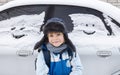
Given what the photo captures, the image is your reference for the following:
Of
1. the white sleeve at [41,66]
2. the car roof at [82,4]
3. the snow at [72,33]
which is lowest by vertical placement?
the white sleeve at [41,66]

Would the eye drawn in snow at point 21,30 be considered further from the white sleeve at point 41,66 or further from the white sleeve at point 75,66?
the white sleeve at point 75,66

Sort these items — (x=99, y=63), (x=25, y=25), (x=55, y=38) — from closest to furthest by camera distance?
(x=55, y=38) < (x=99, y=63) < (x=25, y=25)

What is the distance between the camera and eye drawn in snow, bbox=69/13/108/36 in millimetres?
4285

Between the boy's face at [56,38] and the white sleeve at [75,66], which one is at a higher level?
the boy's face at [56,38]

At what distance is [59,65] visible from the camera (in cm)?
355

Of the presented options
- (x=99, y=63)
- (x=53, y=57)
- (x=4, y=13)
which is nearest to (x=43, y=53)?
(x=53, y=57)

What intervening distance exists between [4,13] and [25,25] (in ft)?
0.86

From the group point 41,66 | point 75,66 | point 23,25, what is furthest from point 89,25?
point 41,66

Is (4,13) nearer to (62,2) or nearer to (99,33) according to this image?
(62,2)

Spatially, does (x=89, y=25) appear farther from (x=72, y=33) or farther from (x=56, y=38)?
(x=56, y=38)

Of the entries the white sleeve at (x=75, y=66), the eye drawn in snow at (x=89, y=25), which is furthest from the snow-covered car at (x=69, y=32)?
the white sleeve at (x=75, y=66)

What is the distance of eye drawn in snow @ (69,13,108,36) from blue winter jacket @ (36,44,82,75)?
76 cm

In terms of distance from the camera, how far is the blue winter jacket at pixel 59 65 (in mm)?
3551

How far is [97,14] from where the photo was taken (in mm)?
4293
